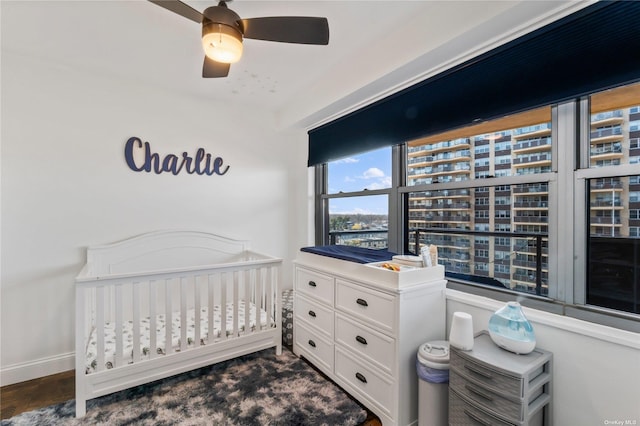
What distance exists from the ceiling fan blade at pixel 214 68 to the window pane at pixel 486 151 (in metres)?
1.51

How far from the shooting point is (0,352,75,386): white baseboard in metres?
2.09

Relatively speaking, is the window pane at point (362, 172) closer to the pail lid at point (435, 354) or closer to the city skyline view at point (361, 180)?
the city skyline view at point (361, 180)

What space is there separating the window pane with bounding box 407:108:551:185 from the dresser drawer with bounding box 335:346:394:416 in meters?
1.37

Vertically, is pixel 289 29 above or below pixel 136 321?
above

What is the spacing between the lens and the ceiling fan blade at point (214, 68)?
5.89ft

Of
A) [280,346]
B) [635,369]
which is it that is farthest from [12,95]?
[635,369]

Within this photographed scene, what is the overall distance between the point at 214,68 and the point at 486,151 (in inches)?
72.1

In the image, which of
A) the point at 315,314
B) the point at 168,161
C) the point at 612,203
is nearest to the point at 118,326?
the point at 315,314

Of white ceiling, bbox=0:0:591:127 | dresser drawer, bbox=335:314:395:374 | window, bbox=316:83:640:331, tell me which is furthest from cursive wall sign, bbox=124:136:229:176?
window, bbox=316:83:640:331

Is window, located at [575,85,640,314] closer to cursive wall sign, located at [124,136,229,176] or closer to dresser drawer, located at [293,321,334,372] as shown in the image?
dresser drawer, located at [293,321,334,372]

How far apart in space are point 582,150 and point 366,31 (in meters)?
1.42

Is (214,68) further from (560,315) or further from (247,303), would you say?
(560,315)

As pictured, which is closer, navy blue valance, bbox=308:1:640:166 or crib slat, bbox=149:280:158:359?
navy blue valance, bbox=308:1:640:166

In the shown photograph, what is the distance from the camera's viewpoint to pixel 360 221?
10.0 feet
